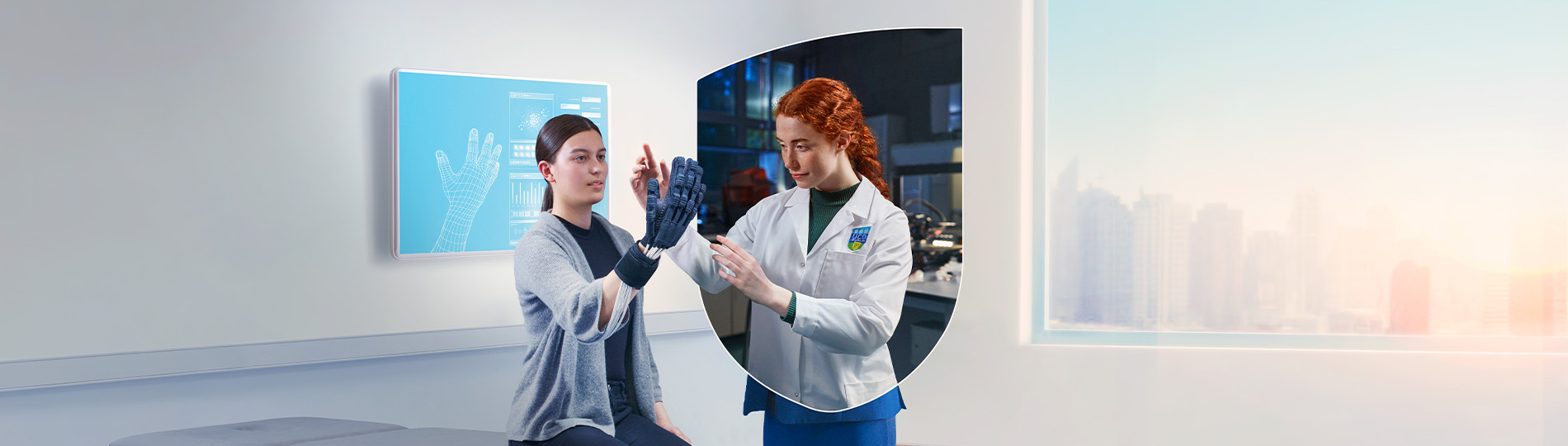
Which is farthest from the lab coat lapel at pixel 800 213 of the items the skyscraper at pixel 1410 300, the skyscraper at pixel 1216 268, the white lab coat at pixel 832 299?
the skyscraper at pixel 1410 300

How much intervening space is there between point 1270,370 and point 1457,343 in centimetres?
61

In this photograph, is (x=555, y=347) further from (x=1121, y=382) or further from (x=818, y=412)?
(x=1121, y=382)

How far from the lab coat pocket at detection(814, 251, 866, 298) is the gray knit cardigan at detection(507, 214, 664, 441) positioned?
0.46 meters

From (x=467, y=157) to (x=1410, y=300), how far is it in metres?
3.36

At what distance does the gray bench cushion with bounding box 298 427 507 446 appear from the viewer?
214 centimetres

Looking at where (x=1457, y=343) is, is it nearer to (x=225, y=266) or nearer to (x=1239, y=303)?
(x=1239, y=303)

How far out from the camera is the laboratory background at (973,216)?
222cm

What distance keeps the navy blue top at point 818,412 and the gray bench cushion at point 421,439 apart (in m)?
0.74

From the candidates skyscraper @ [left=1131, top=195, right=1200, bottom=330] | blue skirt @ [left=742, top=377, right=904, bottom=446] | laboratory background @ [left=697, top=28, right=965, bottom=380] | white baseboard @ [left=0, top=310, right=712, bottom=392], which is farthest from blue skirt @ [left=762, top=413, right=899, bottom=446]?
skyscraper @ [left=1131, top=195, right=1200, bottom=330]

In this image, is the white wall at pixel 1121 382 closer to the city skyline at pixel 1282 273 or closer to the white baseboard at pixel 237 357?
the city skyline at pixel 1282 273

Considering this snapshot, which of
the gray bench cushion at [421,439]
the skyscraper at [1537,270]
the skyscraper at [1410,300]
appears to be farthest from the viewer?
the skyscraper at [1410,300]

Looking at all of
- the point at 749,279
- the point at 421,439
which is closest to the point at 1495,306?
the point at 749,279

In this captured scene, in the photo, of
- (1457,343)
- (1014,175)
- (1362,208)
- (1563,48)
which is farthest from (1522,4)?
(1014,175)

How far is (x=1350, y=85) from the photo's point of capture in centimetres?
302
